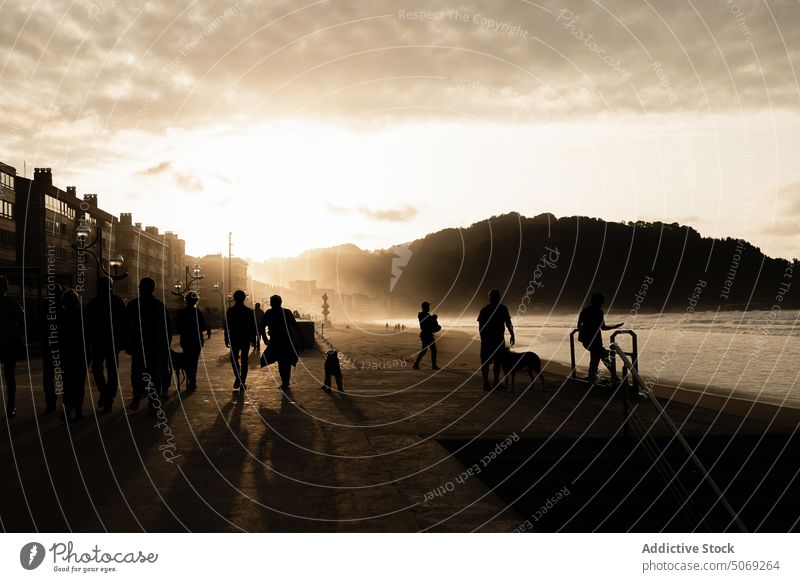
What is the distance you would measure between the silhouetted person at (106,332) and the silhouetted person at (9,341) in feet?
3.20

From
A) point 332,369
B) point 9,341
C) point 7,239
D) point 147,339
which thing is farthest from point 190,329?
point 7,239

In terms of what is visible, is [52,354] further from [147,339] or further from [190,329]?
[190,329]

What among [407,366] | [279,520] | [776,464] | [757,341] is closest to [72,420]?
[279,520]

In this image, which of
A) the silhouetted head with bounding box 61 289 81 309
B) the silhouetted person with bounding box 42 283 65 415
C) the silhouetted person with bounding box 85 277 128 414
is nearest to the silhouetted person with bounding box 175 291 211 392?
the silhouetted person with bounding box 85 277 128 414

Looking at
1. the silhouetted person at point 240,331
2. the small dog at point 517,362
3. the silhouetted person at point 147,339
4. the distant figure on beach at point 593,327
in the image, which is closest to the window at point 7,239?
the silhouetted person at point 240,331

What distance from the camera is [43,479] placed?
594cm

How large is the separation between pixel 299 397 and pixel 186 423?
3108mm

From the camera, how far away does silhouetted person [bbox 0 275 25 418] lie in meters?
9.67

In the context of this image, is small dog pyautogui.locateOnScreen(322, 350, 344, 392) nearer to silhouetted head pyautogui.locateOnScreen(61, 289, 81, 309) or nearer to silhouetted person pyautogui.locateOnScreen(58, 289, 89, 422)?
silhouetted person pyautogui.locateOnScreen(58, 289, 89, 422)

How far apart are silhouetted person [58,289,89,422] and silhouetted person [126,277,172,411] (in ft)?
2.39

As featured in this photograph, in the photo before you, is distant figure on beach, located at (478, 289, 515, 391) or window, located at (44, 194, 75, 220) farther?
window, located at (44, 194, 75, 220)

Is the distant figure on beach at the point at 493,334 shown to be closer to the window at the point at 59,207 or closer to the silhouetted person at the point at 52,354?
the silhouetted person at the point at 52,354

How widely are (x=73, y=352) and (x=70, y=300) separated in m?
0.82
